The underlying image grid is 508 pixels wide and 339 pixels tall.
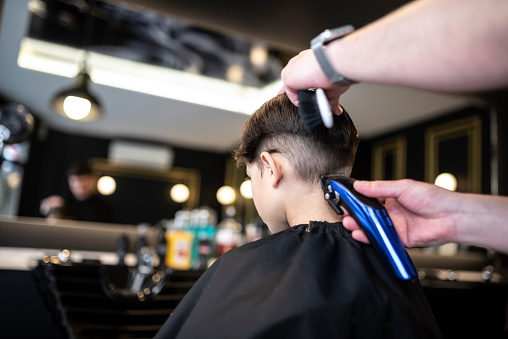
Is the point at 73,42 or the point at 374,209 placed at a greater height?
the point at 73,42

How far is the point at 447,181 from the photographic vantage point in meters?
5.27

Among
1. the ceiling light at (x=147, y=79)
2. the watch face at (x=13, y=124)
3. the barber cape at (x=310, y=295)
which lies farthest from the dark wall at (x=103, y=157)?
the barber cape at (x=310, y=295)

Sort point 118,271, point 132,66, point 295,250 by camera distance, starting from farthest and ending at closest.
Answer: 1. point 132,66
2. point 118,271
3. point 295,250

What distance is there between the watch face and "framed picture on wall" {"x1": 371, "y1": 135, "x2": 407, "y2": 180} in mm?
5028

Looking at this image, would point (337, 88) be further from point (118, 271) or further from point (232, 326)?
point (118, 271)

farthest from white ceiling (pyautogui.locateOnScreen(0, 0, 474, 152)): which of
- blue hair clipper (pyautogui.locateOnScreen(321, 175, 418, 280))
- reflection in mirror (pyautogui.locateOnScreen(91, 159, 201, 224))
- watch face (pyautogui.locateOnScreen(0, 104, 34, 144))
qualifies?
blue hair clipper (pyautogui.locateOnScreen(321, 175, 418, 280))

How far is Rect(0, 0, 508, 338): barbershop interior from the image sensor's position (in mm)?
1796

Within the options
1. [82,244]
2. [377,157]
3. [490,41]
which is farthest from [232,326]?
[377,157]

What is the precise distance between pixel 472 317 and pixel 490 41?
2.45m

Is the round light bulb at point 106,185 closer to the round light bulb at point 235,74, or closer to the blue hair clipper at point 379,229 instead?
the round light bulb at point 235,74

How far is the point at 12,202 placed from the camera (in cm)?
→ 693

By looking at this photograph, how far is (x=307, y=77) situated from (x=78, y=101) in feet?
10.0

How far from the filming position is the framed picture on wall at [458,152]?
501cm

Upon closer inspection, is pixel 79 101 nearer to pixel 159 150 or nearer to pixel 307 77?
pixel 307 77
